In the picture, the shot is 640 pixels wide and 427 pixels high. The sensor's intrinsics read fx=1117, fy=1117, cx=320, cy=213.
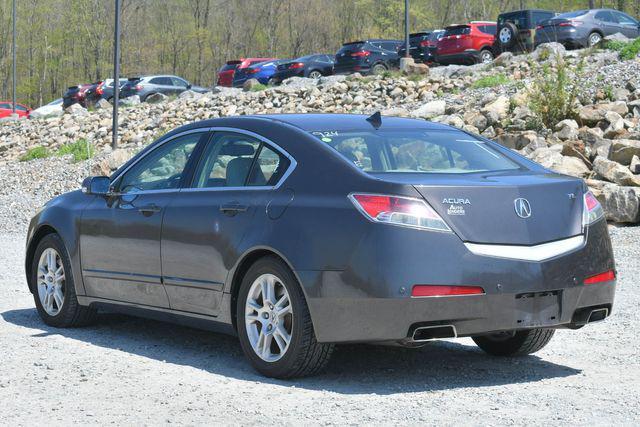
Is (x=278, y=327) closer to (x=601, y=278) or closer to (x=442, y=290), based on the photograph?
(x=442, y=290)

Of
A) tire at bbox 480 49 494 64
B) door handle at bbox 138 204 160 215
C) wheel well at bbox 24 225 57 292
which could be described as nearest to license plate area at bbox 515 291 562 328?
door handle at bbox 138 204 160 215

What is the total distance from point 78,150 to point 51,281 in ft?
72.4

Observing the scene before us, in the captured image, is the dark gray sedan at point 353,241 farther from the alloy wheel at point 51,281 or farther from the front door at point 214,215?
the alloy wheel at point 51,281

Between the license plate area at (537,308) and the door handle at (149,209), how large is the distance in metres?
2.60

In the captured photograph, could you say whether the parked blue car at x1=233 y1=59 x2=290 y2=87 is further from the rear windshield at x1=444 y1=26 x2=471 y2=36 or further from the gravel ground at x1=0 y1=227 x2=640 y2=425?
the gravel ground at x1=0 y1=227 x2=640 y2=425

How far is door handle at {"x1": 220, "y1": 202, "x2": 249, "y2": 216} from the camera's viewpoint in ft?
21.8

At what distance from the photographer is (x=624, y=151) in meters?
16.4

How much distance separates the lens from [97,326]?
8531mm

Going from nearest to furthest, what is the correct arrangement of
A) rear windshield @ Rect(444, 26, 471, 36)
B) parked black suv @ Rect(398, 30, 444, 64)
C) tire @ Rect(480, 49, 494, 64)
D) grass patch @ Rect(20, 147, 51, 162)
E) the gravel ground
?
the gravel ground < grass patch @ Rect(20, 147, 51, 162) < rear windshield @ Rect(444, 26, 471, 36) < tire @ Rect(480, 49, 494, 64) < parked black suv @ Rect(398, 30, 444, 64)

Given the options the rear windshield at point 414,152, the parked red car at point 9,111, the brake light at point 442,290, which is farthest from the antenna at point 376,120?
the parked red car at point 9,111

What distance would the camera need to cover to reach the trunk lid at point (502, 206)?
5945 mm

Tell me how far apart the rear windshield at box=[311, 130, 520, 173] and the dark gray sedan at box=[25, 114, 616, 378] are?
0.01 m

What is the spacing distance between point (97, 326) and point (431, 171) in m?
3.37

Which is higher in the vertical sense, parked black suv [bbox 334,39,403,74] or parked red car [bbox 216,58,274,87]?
parked black suv [bbox 334,39,403,74]
